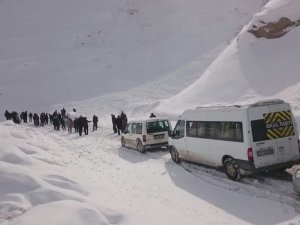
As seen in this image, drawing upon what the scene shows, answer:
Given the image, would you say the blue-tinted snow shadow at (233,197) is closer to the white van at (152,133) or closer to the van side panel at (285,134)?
the van side panel at (285,134)

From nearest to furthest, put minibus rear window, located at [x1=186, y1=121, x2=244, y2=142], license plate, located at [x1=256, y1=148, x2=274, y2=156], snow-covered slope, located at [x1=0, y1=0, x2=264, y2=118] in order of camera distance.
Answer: license plate, located at [x1=256, y1=148, x2=274, y2=156] → minibus rear window, located at [x1=186, y1=121, x2=244, y2=142] → snow-covered slope, located at [x1=0, y1=0, x2=264, y2=118]

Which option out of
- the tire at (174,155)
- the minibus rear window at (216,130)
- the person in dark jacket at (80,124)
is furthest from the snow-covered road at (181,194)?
the person in dark jacket at (80,124)

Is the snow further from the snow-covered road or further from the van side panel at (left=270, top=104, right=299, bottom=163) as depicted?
the van side panel at (left=270, top=104, right=299, bottom=163)

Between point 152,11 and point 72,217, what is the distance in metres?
60.5

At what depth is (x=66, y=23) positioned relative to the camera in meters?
68.6

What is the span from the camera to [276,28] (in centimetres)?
3106

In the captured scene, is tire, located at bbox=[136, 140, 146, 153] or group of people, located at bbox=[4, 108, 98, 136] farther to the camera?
group of people, located at bbox=[4, 108, 98, 136]

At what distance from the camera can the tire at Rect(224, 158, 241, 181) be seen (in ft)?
42.2

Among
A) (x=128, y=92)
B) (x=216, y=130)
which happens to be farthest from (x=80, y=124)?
(x=128, y=92)

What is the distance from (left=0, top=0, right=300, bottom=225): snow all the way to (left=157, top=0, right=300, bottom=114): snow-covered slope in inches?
4.2

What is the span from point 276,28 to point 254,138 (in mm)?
21051

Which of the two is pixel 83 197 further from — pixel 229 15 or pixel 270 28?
pixel 229 15

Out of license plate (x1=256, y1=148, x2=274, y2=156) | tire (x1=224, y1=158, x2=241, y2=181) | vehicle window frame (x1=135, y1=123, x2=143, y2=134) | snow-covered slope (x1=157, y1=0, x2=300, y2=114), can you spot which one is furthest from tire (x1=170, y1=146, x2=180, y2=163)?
snow-covered slope (x1=157, y1=0, x2=300, y2=114)

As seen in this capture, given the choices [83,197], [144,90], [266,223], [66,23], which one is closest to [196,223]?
[266,223]
